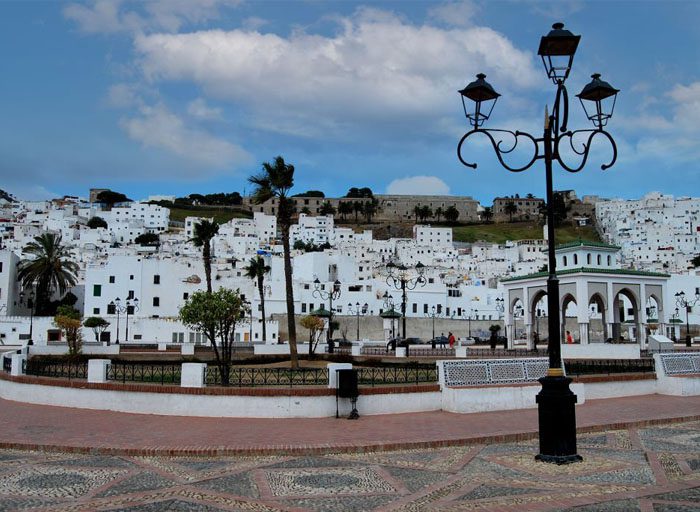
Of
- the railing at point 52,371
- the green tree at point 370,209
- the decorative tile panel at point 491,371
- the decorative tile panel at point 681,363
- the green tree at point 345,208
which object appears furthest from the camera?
the green tree at point 370,209

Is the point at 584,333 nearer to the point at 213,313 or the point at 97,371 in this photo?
the point at 213,313

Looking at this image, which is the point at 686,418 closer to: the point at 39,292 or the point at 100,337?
the point at 100,337

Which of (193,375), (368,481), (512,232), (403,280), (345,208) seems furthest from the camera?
(345,208)

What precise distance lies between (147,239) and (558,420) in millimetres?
117776

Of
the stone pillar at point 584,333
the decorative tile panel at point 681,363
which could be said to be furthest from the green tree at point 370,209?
the decorative tile panel at point 681,363

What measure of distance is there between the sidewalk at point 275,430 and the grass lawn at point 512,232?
13908 cm

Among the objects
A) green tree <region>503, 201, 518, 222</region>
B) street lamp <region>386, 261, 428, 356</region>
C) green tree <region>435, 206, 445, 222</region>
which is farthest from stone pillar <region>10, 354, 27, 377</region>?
green tree <region>503, 201, 518, 222</region>

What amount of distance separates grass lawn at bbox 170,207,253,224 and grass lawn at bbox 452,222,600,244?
5632cm

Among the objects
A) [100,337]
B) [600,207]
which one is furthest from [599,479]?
[600,207]

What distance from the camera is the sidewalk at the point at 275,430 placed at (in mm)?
9906

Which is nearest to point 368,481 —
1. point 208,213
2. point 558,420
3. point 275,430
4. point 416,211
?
point 558,420

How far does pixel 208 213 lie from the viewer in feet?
540

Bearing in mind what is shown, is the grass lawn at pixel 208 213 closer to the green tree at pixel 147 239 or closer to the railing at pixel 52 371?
the green tree at pixel 147 239

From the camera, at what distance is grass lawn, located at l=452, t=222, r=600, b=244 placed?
15085 cm
